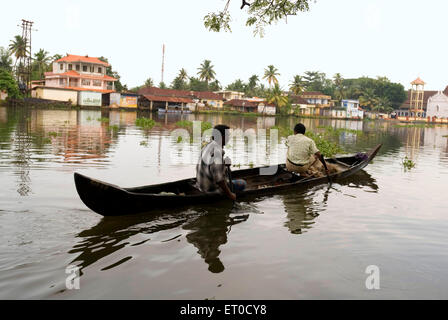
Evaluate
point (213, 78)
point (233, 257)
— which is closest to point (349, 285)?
point (233, 257)

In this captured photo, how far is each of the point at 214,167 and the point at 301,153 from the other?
3.18 meters

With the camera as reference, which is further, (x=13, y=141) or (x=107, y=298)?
(x=13, y=141)

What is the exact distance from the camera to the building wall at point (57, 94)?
4453 cm

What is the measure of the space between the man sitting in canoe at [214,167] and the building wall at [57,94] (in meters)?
43.8

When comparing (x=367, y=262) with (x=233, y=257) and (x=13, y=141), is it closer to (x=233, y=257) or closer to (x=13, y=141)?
(x=233, y=257)

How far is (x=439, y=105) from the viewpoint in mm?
68750

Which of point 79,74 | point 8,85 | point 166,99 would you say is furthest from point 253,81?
point 8,85

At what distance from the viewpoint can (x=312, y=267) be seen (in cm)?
425

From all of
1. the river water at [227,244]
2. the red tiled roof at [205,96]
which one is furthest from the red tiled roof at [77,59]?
the river water at [227,244]

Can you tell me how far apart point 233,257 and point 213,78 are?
6943 centimetres

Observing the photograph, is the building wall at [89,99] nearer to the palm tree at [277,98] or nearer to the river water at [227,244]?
the palm tree at [277,98]
